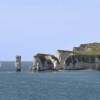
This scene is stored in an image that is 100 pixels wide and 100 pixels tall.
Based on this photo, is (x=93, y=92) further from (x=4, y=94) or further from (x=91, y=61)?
(x=91, y=61)

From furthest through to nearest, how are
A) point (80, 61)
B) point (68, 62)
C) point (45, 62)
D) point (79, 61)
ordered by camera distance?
point (80, 61), point (79, 61), point (45, 62), point (68, 62)

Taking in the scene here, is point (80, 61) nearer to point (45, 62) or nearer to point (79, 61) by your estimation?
point (79, 61)

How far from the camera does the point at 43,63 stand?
19212 centimetres

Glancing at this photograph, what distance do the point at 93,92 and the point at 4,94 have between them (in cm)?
1352

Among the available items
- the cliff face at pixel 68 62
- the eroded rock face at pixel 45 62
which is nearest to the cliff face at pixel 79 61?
the cliff face at pixel 68 62

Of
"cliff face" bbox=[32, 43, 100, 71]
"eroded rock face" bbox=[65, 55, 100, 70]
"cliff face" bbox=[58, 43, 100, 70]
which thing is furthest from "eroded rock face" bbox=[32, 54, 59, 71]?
"eroded rock face" bbox=[65, 55, 100, 70]

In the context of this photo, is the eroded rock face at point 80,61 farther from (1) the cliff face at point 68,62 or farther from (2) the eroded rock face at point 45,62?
(2) the eroded rock face at point 45,62

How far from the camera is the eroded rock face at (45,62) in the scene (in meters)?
191

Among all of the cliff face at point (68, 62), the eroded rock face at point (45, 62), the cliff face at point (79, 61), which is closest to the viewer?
the eroded rock face at point (45, 62)

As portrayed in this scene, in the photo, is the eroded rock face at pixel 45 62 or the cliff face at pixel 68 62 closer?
the eroded rock face at pixel 45 62

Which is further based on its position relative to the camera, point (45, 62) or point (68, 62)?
point (45, 62)

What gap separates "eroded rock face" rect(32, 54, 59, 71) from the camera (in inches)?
7534

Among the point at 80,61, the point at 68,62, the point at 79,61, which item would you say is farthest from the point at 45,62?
the point at 80,61

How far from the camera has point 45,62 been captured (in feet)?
634
